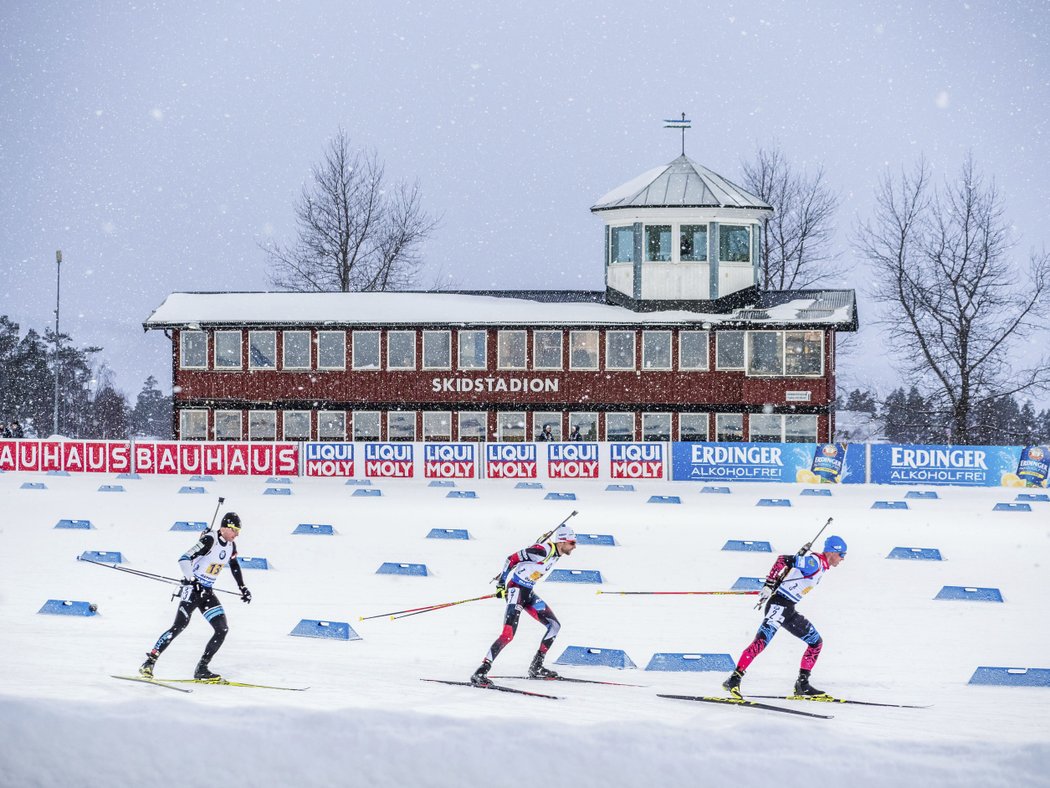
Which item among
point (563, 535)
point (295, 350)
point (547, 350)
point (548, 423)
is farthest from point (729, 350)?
point (563, 535)

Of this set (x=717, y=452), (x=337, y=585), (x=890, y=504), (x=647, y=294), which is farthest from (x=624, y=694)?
(x=647, y=294)

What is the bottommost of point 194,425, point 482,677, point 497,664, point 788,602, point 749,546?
point 497,664

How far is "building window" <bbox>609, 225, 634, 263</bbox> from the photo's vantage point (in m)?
50.6

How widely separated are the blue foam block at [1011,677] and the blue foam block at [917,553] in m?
9.85

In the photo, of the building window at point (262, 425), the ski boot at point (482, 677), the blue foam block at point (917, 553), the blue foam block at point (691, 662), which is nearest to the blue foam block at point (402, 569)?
the blue foam block at point (691, 662)

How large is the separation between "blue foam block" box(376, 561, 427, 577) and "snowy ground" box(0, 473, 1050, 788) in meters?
0.32

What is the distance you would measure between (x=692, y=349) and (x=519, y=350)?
5.75 m

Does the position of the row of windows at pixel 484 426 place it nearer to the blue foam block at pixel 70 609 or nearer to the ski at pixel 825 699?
the blue foam block at pixel 70 609

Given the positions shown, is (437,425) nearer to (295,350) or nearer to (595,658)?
(295,350)

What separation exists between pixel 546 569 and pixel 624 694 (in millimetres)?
1441

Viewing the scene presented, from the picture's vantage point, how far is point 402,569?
22.0m

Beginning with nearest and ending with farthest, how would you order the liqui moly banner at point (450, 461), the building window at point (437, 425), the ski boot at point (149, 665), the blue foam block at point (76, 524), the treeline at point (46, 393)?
1. the ski boot at point (149, 665)
2. the blue foam block at point (76, 524)
3. the liqui moly banner at point (450, 461)
4. the building window at point (437, 425)
5. the treeline at point (46, 393)

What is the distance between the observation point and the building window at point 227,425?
50000 mm

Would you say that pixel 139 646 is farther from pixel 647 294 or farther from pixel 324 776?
pixel 647 294
